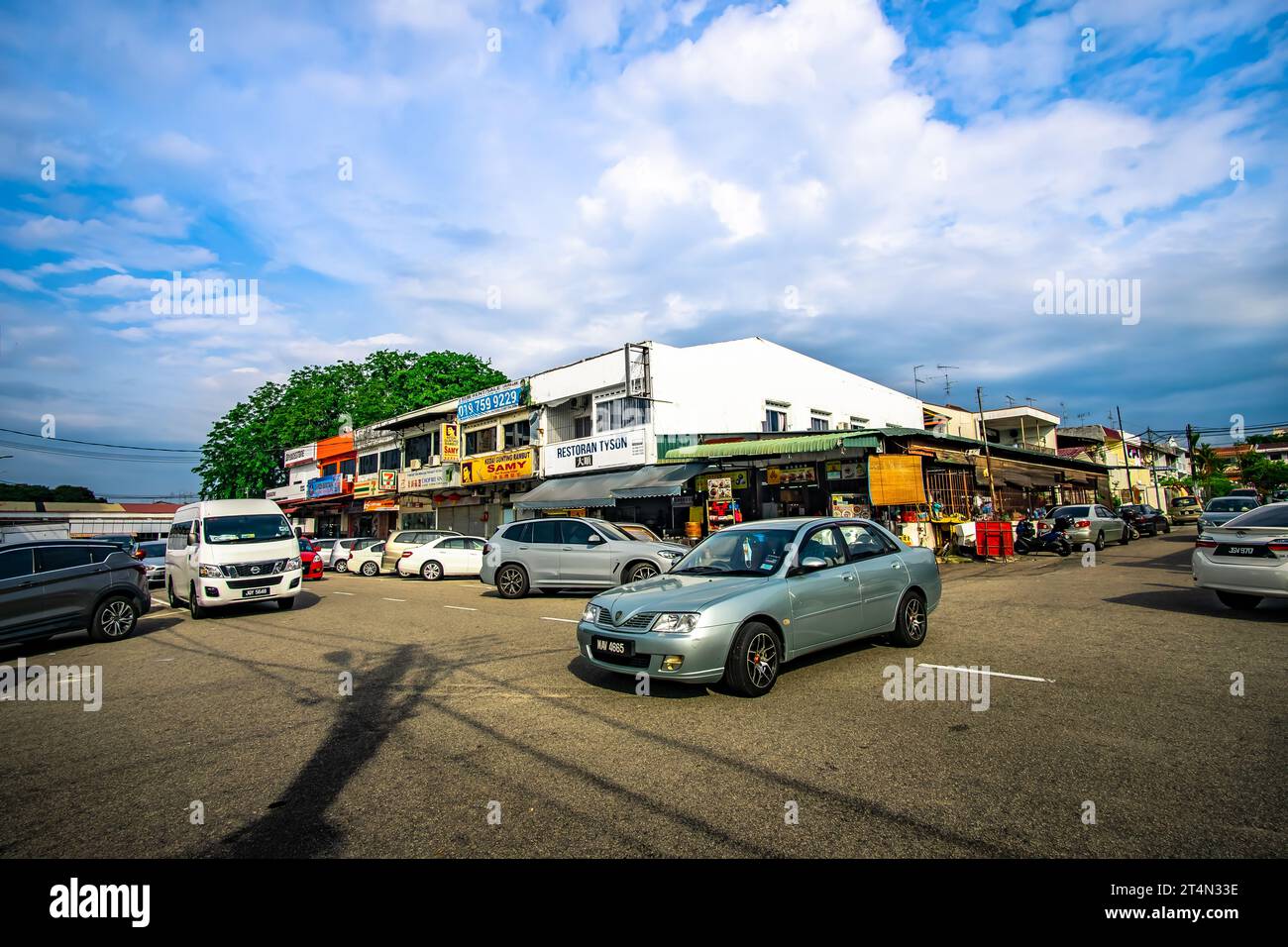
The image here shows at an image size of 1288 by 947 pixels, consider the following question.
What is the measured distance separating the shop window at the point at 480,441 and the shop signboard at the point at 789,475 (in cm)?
1499

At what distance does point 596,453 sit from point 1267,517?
19051mm

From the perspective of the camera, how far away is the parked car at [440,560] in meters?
20.0

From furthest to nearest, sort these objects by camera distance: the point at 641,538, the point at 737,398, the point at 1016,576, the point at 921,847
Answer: the point at 737,398
the point at 1016,576
the point at 641,538
the point at 921,847

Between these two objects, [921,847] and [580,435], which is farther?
[580,435]

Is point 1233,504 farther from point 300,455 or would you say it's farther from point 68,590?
point 300,455

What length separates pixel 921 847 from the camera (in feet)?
10.0

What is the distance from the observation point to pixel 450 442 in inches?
1294

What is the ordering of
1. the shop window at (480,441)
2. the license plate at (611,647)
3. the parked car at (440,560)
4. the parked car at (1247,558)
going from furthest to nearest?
the shop window at (480,441) → the parked car at (440,560) → the parked car at (1247,558) → the license plate at (611,647)

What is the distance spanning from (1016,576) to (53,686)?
16.7 m

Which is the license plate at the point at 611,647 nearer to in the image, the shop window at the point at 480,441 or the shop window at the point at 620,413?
the shop window at the point at 620,413

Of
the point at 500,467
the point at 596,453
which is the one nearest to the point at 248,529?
the point at 596,453

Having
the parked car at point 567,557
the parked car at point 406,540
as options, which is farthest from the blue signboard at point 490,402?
the parked car at point 567,557
